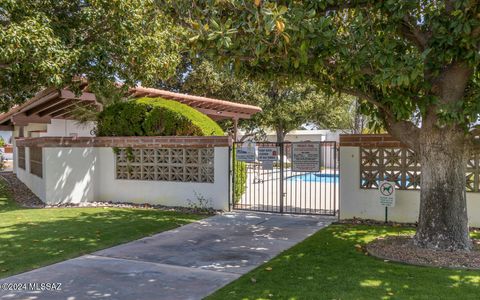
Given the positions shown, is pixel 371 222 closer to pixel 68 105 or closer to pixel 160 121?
pixel 160 121

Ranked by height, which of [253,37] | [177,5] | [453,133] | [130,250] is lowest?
[130,250]

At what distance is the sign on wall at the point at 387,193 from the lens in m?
8.85

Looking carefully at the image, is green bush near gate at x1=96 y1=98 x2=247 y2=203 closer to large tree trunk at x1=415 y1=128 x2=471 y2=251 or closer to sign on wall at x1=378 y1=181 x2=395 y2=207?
sign on wall at x1=378 y1=181 x2=395 y2=207

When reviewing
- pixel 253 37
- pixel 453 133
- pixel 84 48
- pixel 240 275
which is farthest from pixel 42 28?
pixel 453 133

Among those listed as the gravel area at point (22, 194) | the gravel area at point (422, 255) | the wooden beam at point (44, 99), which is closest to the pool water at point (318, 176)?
the gravel area at point (422, 255)

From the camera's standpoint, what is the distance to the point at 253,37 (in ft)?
18.6

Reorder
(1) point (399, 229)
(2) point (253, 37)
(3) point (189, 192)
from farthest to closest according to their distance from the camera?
(3) point (189, 192), (1) point (399, 229), (2) point (253, 37)

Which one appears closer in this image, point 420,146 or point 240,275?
point 240,275

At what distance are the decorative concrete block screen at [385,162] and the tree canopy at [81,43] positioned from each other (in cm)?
526

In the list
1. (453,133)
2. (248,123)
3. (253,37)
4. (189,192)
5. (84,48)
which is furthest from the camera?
(248,123)

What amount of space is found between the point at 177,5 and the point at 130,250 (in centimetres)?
408

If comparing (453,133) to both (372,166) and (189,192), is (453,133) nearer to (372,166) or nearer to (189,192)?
(372,166)

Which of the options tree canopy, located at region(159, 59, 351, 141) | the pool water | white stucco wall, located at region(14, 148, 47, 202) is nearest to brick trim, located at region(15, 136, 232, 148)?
white stucco wall, located at region(14, 148, 47, 202)

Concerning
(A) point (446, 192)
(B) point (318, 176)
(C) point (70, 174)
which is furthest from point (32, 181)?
(A) point (446, 192)
